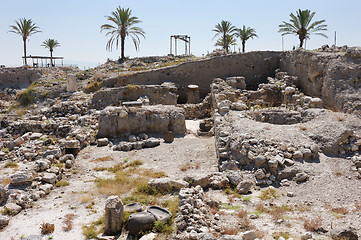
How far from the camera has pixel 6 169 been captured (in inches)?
376

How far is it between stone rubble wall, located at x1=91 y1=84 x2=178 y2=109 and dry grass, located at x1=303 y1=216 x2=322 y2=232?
39.9ft

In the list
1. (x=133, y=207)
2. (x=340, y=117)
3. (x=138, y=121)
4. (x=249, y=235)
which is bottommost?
(x=133, y=207)

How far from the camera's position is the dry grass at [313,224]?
5277 millimetres

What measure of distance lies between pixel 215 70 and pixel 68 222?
14287mm

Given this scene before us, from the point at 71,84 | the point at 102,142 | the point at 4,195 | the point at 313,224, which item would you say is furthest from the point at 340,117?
the point at 71,84

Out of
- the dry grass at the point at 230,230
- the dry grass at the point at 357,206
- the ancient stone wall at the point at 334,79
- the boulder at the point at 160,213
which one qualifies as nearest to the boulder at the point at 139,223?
the boulder at the point at 160,213

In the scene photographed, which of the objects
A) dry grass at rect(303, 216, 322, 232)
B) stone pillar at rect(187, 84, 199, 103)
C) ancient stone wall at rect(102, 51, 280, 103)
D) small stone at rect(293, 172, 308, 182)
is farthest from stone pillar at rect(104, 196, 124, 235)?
ancient stone wall at rect(102, 51, 280, 103)

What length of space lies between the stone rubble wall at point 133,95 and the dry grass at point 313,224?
12.2 metres

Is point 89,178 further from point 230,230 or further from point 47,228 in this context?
point 230,230

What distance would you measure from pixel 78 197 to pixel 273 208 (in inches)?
193

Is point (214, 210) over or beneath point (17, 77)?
beneath

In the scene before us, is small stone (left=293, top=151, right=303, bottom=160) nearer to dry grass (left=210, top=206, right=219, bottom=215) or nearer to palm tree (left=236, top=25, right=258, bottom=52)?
dry grass (left=210, top=206, right=219, bottom=215)

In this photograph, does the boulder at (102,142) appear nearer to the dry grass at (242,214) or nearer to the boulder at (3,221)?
the boulder at (3,221)

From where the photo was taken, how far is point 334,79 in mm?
12891
